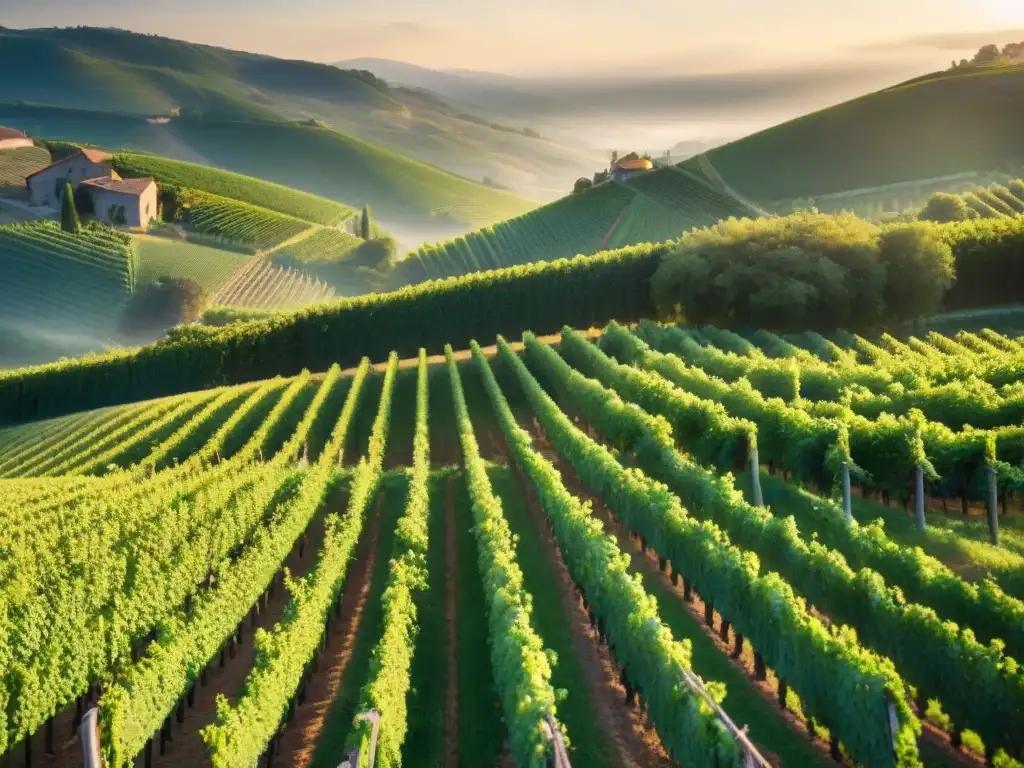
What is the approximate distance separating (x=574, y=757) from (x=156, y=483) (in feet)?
58.6

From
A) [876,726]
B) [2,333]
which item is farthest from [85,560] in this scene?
[2,333]

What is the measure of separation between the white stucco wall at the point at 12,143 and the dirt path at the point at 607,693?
429 ft

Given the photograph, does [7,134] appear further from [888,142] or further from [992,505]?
[992,505]

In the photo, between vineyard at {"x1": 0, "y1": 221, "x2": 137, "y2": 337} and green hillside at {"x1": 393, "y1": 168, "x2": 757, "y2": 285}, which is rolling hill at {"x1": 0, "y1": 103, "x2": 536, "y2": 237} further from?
vineyard at {"x1": 0, "y1": 221, "x2": 137, "y2": 337}

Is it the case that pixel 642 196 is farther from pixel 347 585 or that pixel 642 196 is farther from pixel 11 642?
pixel 11 642

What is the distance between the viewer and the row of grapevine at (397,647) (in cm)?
1291

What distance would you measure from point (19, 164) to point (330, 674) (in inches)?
4989

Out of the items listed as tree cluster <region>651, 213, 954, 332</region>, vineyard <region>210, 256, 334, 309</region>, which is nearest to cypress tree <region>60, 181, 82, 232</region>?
vineyard <region>210, 256, 334, 309</region>

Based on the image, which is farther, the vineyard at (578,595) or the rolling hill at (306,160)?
the rolling hill at (306,160)

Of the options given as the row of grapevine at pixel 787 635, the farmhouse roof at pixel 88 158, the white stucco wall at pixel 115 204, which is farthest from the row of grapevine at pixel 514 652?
the farmhouse roof at pixel 88 158

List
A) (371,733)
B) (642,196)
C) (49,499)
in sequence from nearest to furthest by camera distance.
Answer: (371,733)
(49,499)
(642,196)

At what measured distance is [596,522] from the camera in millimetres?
19406

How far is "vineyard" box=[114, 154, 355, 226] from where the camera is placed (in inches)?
4833

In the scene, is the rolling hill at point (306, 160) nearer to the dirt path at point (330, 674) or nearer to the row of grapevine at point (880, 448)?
the row of grapevine at point (880, 448)
